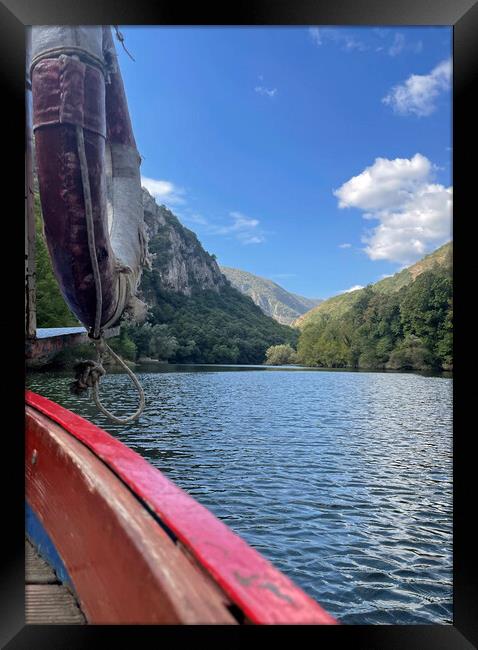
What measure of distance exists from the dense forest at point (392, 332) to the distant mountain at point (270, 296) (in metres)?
22.4

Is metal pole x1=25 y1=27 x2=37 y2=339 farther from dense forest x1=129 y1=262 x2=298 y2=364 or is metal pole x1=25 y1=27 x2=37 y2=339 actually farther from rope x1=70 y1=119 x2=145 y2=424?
dense forest x1=129 y1=262 x2=298 y2=364

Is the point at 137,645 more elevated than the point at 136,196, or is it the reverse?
the point at 136,196

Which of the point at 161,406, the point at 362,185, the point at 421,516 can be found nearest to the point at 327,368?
the point at 362,185

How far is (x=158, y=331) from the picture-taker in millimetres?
26422

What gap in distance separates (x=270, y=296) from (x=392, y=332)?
3597 centimetres

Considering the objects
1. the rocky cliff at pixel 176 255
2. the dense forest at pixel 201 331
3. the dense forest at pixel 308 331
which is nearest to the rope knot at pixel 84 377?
the dense forest at pixel 308 331

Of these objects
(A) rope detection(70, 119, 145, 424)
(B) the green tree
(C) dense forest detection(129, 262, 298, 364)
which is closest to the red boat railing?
(A) rope detection(70, 119, 145, 424)

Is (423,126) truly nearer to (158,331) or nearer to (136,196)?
(158,331)

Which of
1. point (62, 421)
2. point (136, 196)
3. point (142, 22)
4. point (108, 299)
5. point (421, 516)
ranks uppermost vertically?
point (142, 22)

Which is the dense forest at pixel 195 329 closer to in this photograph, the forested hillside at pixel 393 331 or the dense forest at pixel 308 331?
the dense forest at pixel 308 331

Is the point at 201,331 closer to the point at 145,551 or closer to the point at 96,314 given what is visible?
the point at 96,314

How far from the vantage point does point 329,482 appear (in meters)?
5.71

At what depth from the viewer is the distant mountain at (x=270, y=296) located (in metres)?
59.4

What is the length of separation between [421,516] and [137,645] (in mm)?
4080
